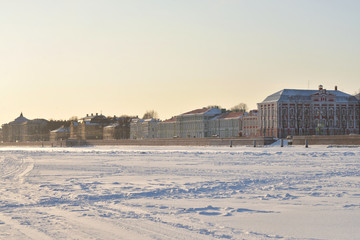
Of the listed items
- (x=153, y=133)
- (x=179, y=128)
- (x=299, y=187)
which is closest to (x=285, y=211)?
(x=299, y=187)

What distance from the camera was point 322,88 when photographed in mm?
110812

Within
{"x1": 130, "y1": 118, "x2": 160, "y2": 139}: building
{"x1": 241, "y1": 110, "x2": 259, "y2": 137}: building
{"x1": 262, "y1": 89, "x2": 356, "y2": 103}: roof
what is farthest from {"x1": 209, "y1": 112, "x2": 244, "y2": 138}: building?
{"x1": 130, "y1": 118, "x2": 160, "y2": 139}: building

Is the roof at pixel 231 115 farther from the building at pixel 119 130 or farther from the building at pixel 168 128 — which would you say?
the building at pixel 119 130

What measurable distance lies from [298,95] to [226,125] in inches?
1376

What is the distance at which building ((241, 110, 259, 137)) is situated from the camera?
125m

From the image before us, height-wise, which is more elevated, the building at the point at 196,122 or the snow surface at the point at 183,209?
the building at the point at 196,122

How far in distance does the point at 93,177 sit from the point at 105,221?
35.9ft

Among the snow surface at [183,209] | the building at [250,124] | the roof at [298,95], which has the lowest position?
the snow surface at [183,209]

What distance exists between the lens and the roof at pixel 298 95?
10731cm

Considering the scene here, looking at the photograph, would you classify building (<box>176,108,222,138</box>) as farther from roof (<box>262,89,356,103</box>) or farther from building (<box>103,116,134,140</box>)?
roof (<box>262,89,356,103</box>)

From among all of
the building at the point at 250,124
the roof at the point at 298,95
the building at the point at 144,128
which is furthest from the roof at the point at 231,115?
the building at the point at 144,128

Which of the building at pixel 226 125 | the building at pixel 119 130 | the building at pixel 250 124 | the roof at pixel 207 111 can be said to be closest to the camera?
the building at pixel 250 124

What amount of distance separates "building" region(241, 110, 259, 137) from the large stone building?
535 inches

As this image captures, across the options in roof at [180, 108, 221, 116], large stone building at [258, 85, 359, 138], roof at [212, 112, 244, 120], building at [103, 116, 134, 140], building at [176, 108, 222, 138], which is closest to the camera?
large stone building at [258, 85, 359, 138]
